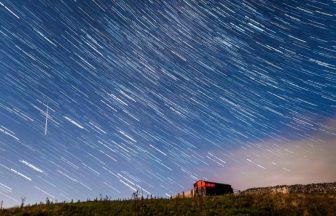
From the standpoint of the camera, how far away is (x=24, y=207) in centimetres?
2970

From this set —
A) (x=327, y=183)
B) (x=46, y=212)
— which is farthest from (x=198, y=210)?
(x=327, y=183)

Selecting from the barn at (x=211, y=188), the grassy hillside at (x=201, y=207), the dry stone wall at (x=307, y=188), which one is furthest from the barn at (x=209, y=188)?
the grassy hillside at (x=201, y=207)

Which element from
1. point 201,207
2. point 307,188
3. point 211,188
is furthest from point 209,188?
point 201,207

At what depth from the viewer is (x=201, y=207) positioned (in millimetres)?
27297

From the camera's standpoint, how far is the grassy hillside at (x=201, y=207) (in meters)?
26.0

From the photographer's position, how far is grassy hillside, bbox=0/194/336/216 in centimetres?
2603

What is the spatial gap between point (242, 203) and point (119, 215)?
8818mm

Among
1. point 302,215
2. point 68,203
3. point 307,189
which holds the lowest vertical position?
point 302,215

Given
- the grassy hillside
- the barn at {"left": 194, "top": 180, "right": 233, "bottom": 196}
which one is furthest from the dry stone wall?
the grassy hillside

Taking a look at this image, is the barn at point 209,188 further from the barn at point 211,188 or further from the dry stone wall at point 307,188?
the dry stone wall at point 307,188

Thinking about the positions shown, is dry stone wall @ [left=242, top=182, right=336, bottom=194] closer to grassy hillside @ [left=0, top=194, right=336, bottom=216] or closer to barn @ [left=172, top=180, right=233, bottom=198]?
barn @ [left=172, top=180, right=233, bottom=198]

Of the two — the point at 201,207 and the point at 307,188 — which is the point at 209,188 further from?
the point at 201,207

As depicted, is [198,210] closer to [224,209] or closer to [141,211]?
[224,209]

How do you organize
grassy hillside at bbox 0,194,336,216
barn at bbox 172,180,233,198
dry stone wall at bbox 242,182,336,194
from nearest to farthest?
grassy hillside at bbox 0,194,336,216, dry stone wall at bbox 242,182,336,194, barn at bbox 172,180,233,198
